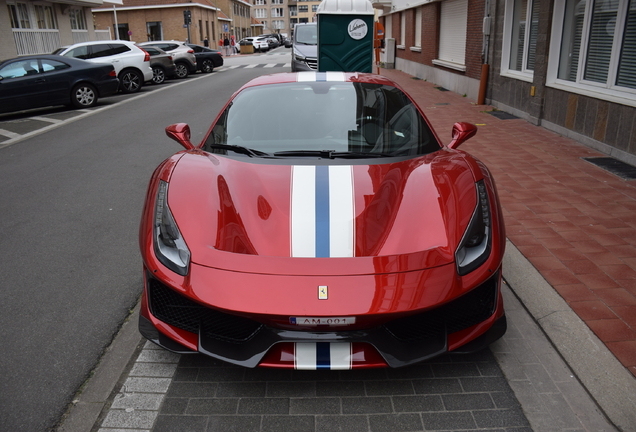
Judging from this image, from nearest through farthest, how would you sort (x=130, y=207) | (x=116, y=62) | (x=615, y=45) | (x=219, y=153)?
(x=219, y=153)
(x=130, y=207)
(x=615, y=45)
(x=116, y=62)

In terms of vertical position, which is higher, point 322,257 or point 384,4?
point 384,4

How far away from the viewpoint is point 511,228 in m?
4.73

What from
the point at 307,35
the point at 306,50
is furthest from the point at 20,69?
the point at 307,35

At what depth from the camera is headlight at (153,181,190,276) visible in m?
2.66

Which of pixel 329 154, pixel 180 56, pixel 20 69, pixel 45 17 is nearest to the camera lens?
pixel 329 154

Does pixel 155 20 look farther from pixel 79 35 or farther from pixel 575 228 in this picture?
pixel 575 228

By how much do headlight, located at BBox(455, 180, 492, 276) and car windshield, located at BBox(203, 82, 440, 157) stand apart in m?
0.75

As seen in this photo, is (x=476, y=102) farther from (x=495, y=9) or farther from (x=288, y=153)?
(x=288, y=153)

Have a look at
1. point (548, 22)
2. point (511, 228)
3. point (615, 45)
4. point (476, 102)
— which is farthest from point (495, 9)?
point (511, 228)

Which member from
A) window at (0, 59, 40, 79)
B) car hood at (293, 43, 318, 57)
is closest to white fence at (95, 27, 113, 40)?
car hood at (293, 43, 318, 57)

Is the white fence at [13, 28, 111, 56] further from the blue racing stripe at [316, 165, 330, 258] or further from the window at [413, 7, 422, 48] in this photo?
the blue racing stripe at [316, 165, 330, 258]

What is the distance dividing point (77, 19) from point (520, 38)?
25.1 meters

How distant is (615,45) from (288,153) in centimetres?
635

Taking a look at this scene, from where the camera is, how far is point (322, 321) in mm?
2396
